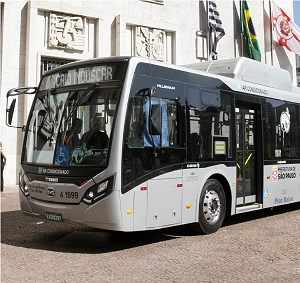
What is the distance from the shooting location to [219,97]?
8422mm

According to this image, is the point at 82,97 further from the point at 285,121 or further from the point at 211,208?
the point at 285,121

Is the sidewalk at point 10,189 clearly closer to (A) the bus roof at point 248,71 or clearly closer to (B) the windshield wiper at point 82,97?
(A) the bus roof at point 248,71

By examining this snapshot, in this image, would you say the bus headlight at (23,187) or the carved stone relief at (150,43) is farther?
the carved stone relief at (150,43)

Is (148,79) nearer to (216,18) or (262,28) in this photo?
(216,18)

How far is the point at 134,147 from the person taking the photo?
259 inches

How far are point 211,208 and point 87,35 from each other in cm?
1215

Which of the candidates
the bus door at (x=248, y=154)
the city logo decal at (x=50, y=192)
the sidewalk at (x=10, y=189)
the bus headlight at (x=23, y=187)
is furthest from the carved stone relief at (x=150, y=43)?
the city logo decal at (x=50, y=192)

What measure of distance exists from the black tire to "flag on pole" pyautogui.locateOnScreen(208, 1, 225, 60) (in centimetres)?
1517

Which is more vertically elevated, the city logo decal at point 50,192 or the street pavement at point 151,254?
the city logo decal at point 50,192

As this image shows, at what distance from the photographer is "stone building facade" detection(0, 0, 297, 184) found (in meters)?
16.5

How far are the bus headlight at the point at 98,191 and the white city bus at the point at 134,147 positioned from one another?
0.01m

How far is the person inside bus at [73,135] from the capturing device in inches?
265

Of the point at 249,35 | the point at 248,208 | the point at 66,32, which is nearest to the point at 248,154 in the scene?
the point at 248,208

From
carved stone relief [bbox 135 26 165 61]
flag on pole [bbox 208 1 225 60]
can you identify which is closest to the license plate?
carved stone relief [bbox 135 26 165 61]
